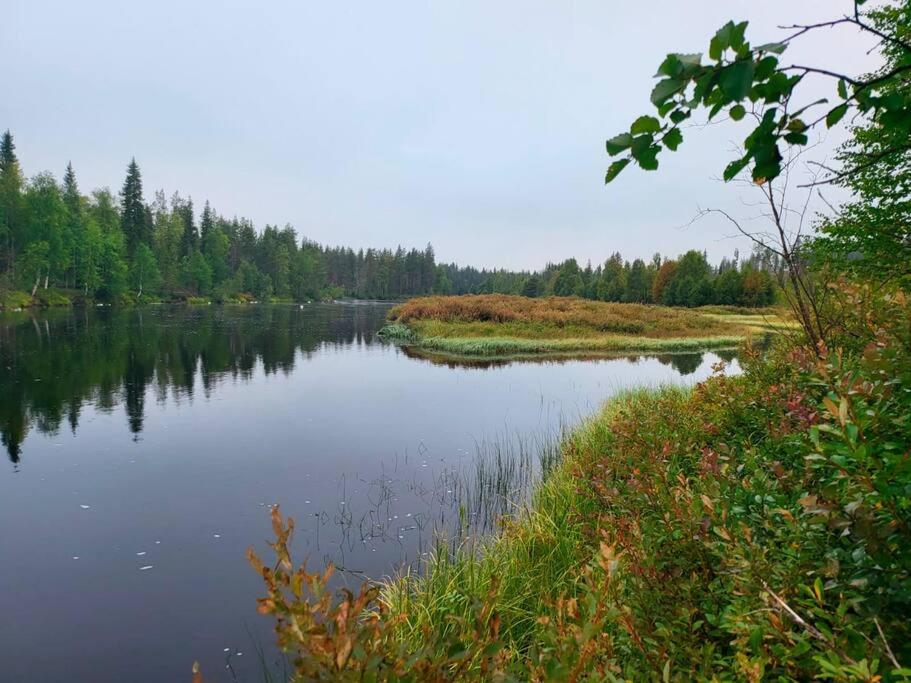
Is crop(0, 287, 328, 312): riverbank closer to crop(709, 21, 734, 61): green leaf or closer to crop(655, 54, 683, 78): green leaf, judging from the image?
crop(655, 54, 683, 78): green leaf

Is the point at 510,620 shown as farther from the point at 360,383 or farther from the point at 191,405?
the point at 360,383

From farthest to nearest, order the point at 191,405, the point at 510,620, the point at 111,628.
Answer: the point at 191,405
the point at 111,628
the point at 510,620

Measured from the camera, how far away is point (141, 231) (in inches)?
2982

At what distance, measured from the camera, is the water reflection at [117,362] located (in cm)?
1348

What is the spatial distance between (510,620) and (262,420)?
1046 centimetres

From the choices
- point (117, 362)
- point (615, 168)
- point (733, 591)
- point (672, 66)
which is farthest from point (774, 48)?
point (117, 362)

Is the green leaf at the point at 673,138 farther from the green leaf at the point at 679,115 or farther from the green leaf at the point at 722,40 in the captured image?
the green leaf at the point at 722,40

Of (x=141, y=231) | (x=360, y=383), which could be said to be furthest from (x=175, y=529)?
(x=141, y=231)

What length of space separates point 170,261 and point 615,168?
92417 mm

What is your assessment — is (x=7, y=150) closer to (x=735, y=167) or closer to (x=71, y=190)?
(x=71, y=190)

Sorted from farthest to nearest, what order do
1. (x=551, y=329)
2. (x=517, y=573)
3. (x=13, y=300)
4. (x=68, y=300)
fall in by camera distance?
(x=68, y=300), (x=13, y=300), (x=551, y=329), (x=517, y=573)

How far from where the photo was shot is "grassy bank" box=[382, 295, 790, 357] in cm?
2981

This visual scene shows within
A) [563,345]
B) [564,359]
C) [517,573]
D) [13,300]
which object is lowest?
[517,573]

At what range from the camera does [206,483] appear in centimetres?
903
